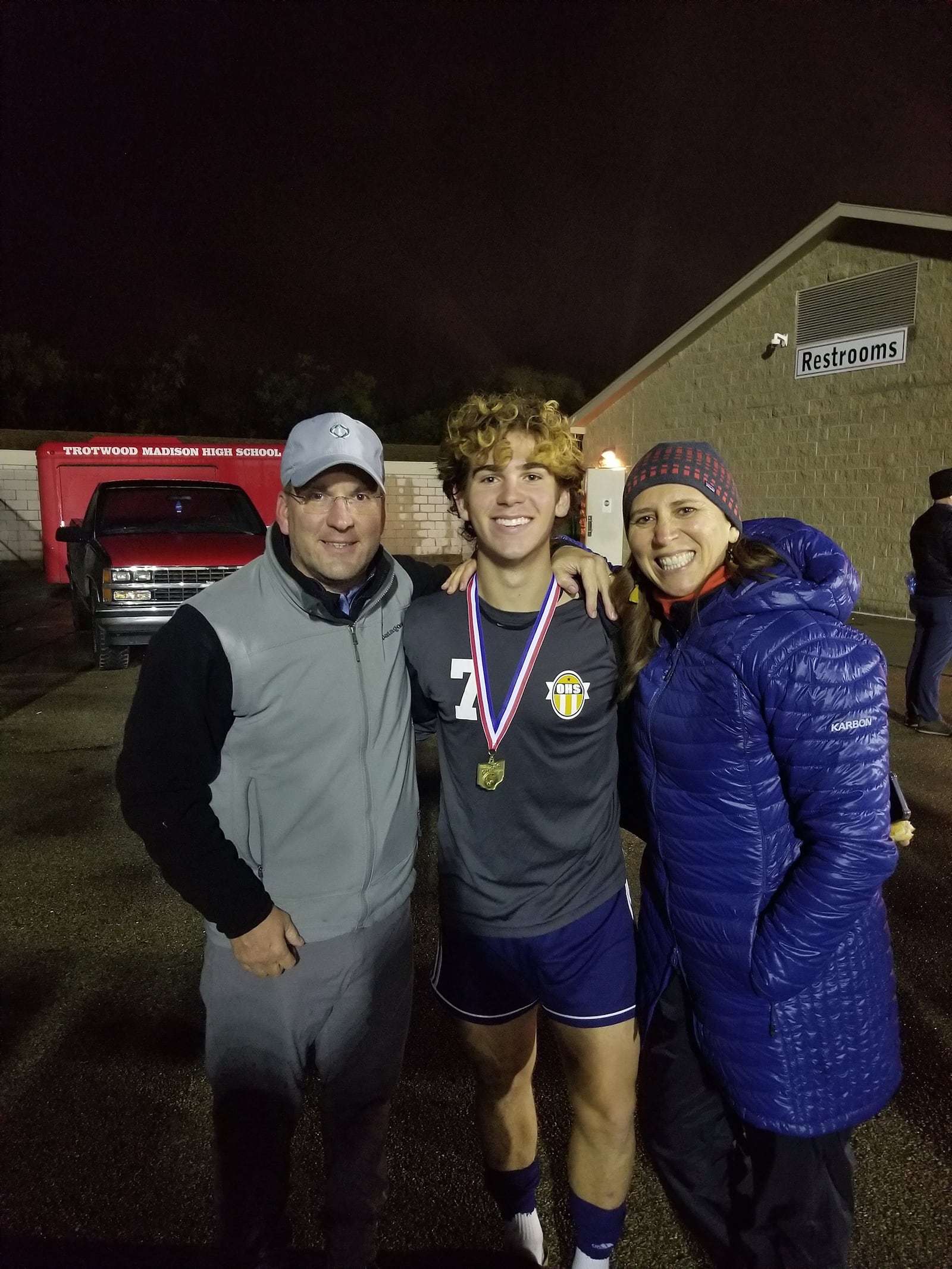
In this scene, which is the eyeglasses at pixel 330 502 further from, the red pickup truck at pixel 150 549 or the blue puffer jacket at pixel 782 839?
the red pickup truck at pixel 150 549

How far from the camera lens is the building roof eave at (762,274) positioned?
38.1ft

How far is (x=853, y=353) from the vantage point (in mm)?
12797

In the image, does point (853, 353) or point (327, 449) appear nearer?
point (327, 449)

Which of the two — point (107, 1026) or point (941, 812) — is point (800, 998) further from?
point (941, 812)

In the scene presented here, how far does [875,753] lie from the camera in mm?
1579

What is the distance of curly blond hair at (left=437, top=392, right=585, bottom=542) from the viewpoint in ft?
7.12

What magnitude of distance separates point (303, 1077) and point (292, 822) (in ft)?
2.05

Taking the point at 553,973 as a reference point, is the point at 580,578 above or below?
above

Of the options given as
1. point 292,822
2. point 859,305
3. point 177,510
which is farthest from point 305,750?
point 859,305

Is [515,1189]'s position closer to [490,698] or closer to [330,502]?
[490,698]

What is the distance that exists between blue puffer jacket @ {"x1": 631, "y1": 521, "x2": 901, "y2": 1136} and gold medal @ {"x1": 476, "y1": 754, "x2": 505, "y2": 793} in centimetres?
37

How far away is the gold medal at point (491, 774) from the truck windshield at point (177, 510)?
8.10 m

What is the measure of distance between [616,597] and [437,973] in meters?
1.15

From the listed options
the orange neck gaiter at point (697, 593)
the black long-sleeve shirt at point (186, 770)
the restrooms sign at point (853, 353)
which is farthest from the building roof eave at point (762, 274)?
the black long-sleeve shirt at point (186, 770)
